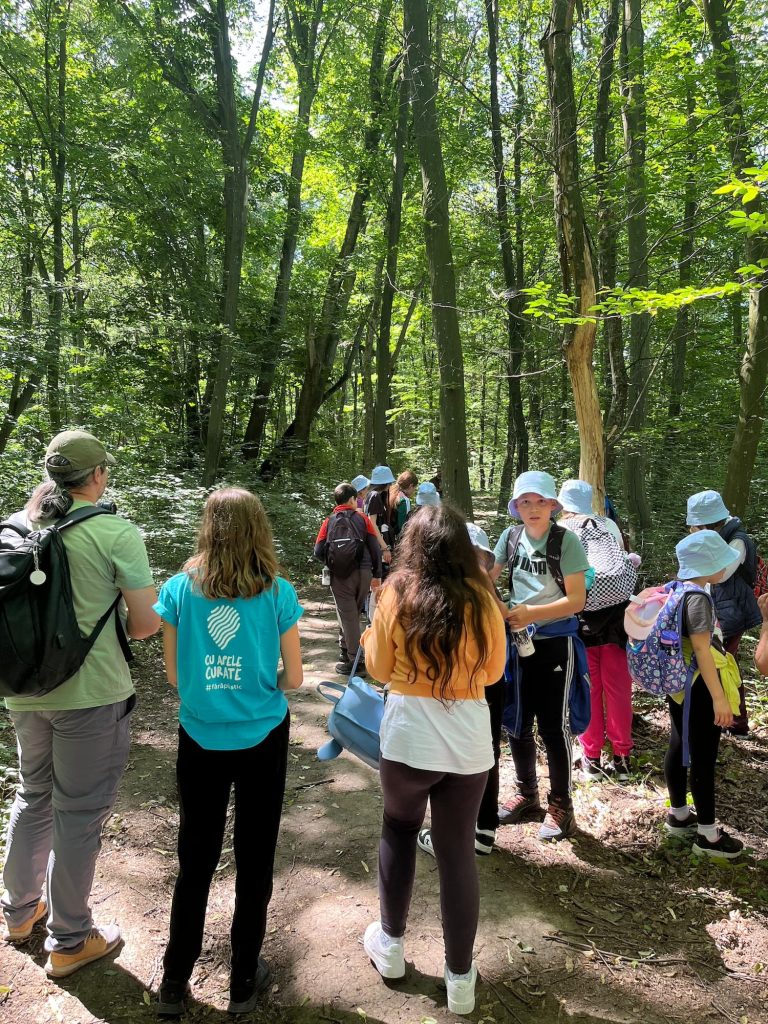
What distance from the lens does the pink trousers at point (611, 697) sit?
4.17m

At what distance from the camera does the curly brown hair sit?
7.30ft

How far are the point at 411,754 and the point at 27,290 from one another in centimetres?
1179

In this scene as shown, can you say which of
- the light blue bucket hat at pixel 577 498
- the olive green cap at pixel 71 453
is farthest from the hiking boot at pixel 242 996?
the light blue bucket hat at pixel 577 498

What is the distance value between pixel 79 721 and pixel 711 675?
9.76ft

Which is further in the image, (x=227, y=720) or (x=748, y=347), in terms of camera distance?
(x=748, y=347)

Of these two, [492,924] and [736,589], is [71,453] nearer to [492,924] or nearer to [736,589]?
[492,924]

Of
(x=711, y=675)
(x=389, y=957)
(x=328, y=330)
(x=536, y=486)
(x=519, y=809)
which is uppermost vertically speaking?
(x=328, y=330)

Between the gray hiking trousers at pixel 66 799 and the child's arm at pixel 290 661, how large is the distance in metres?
0.70

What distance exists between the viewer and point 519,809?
372 cm

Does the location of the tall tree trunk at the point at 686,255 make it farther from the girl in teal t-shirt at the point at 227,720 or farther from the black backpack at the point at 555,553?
the girl in teal t-shirt at the point at 227,720

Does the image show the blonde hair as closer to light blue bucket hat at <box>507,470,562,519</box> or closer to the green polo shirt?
the green polo shirt

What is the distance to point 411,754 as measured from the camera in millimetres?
2242

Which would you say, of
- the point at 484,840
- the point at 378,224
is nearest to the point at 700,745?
the point at 484,840

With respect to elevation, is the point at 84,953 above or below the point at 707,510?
below
